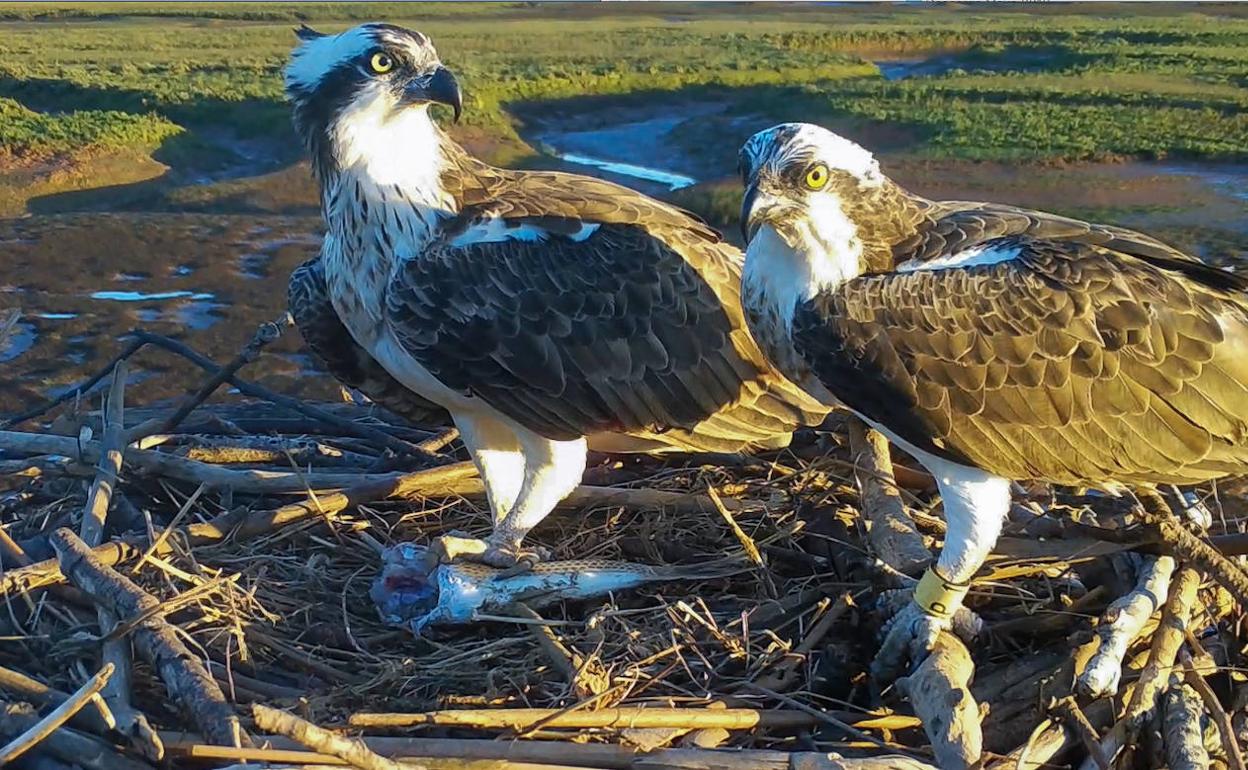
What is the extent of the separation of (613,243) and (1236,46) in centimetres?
4993

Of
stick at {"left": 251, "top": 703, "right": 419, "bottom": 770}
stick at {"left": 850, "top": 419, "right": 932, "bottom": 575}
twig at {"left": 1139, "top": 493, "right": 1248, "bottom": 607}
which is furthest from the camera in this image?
stick at {"left": 850, "top": 419, "right": 932, "bottom": 575}

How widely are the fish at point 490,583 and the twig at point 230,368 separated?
3.95ft

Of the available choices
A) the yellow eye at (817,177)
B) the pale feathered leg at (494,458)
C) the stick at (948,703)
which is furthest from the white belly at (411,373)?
the stick at (948,703)

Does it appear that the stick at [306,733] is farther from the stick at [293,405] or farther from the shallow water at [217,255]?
the shallow water at [217,255]

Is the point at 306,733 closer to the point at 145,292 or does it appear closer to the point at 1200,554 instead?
the point at 1200,554

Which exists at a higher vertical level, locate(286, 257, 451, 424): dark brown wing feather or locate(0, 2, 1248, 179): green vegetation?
locate(286, 257, 451, 424): dark brown wing feather

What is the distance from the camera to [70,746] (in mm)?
3535

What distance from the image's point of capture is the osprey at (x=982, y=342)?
3.77 meters

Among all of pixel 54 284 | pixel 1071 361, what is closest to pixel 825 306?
pixel 1071 361

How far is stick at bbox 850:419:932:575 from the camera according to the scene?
4254 mm

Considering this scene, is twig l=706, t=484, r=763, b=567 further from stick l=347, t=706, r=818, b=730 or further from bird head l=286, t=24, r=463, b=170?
bird head l=286, t=24, r=463, b=170

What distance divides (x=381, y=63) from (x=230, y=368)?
5.95 feet

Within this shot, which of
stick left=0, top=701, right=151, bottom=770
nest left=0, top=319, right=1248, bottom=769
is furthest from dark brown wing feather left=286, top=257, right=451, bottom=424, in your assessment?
stick left=0, top=701, right=151, bottom=770

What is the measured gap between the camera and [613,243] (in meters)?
4.45
